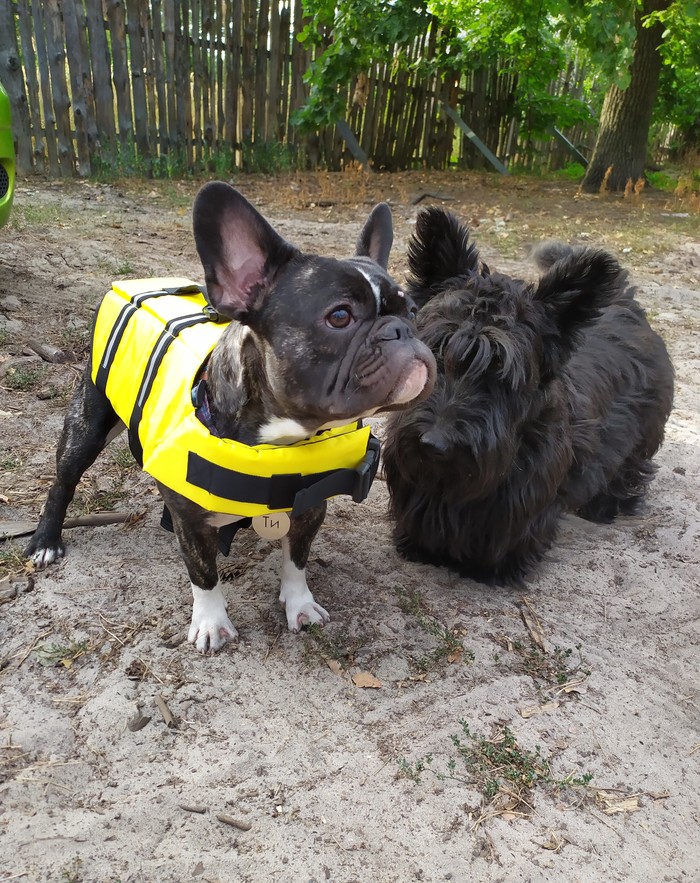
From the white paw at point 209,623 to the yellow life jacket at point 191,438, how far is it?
48 centimetres

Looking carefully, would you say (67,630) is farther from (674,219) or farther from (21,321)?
(674,219)

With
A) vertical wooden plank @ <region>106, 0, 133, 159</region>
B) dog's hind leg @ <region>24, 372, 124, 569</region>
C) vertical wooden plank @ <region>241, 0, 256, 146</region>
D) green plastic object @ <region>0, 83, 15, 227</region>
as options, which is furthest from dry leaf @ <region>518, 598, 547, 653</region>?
vertical wooden plank @ <region>241, 0, 256, 146</region>

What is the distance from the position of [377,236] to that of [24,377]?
282 cm

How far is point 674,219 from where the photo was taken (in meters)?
10.4

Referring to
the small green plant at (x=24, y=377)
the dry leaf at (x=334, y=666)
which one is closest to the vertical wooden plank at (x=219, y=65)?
the small green plant at (x=24, y=377)

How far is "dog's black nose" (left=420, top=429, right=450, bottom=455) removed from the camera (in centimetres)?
Result: 272

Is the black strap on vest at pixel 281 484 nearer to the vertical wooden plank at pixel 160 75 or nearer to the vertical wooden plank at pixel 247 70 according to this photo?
the vertical wooden plank at pixel 160 75

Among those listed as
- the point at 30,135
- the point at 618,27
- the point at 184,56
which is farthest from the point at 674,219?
the point at 30,135

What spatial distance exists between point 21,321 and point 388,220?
348cm

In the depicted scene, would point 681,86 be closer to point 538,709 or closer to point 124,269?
point 124,269

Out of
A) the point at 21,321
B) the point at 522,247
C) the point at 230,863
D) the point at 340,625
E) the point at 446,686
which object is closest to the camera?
the point at 230,863

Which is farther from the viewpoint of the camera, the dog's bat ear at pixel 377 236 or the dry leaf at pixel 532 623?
the dry leaf at pixel 532 623

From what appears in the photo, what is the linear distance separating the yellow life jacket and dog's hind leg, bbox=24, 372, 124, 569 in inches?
5.0

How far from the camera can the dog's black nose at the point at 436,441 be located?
2.72 metres
